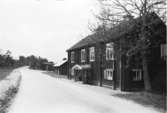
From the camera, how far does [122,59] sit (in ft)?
66.7

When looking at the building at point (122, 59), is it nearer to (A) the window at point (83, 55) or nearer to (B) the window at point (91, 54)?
(B) the window at point (91, 54)

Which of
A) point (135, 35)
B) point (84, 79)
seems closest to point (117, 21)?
point (135, 35)

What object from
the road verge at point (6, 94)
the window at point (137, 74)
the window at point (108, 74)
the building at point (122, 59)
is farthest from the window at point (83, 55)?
the road verge at point (6, 94)

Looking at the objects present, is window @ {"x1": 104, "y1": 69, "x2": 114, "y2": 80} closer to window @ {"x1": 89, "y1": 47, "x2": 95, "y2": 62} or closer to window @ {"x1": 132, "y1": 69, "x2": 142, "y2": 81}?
window @ {"x1": 132, "y1": 69, "x2": 142, "y2": 81}

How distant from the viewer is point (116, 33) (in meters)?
17.2

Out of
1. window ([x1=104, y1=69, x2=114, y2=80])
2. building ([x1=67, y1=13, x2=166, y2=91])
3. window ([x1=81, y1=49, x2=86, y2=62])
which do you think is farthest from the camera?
window ([x1=81, y1=49, x2=86, y2=62])

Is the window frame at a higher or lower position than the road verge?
higher

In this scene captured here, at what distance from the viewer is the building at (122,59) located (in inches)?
673

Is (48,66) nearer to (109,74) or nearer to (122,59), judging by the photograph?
(109,74)

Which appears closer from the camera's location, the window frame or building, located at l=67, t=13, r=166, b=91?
building, located at l=67, t=13, r=166, b=91

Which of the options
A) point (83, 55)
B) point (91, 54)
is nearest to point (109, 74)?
point (91, 54)

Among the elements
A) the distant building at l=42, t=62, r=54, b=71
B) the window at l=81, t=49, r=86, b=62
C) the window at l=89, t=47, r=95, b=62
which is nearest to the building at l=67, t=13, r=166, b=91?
the window at l=89, t=47, r=95, b=62

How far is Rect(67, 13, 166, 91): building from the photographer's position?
1709 cm

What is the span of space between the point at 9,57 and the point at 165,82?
90036mm
